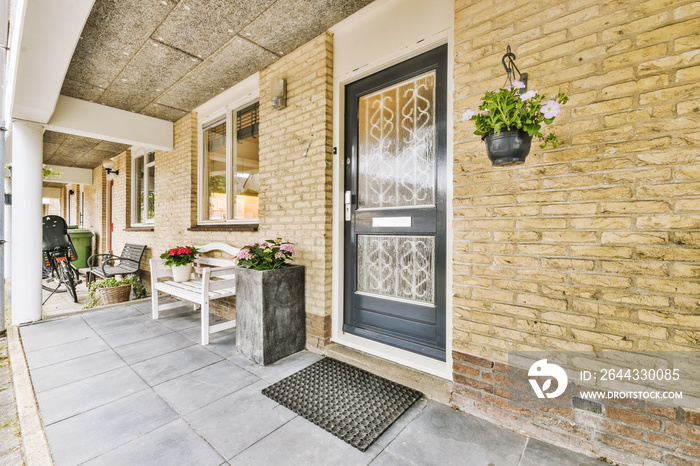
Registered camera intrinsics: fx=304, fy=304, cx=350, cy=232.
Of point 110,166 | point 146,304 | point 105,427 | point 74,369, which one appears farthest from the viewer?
point 110,166

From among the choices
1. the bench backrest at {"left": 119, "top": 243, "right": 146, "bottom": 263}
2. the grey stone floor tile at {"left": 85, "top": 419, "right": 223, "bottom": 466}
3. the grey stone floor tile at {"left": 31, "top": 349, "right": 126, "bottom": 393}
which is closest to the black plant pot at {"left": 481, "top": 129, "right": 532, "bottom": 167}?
the grey stone floor tile at {"left": 85, "top": 419, "right": 223, "bottom": 466}

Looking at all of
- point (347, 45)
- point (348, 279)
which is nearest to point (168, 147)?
point (347, 45)

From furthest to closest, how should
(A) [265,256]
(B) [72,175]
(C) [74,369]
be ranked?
(B) [72,175]
(A) [265,256]
(C) [74,369]

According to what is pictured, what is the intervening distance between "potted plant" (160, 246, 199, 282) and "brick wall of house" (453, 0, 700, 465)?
3536 millimetres

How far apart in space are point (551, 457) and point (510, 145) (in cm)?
165

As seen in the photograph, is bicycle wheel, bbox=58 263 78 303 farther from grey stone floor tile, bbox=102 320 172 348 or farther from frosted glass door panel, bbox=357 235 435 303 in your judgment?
frosted glass door panel, bbox=357 235 435 303

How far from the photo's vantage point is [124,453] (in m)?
1.63

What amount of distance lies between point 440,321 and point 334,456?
47.0 inches

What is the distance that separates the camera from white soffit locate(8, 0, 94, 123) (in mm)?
2193

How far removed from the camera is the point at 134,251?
616 centimetres

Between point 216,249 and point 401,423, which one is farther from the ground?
point 216,249

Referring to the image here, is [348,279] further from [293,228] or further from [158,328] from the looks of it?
[158,328]

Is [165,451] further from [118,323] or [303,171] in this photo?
[118,323]

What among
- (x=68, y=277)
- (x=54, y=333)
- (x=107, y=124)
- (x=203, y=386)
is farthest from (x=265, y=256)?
(x=68, y=277)
